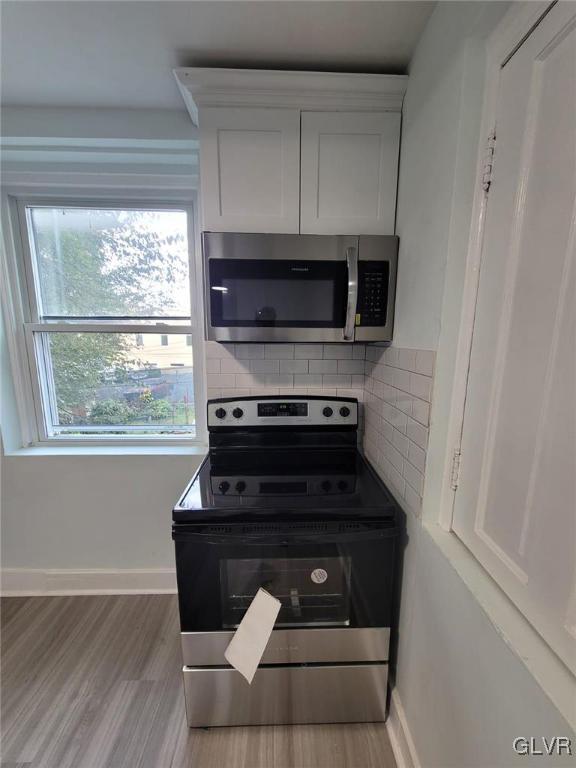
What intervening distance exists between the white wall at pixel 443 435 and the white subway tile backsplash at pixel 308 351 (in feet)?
1.70

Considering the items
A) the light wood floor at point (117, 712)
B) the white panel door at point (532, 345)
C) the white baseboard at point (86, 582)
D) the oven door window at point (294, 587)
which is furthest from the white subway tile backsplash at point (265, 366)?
the light wood floor at point (117, 712)

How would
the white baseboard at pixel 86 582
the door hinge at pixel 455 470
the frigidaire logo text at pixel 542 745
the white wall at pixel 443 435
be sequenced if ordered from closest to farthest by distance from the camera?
1. the frigidaire logo text at pixel 542 745
2. the white wall at pixel 443 435
3. the door hinge at pixel 455 470
4. the white baseboard at pixel 86 582

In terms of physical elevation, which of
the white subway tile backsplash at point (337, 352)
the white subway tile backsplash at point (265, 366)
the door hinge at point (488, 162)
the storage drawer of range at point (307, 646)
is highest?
the door hinge at point (488, 162)

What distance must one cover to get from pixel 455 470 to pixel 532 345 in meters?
0.42

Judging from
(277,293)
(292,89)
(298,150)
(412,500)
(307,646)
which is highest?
(292,89)

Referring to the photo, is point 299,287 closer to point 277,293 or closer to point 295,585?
point 277,293

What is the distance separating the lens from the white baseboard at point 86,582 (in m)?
1.80

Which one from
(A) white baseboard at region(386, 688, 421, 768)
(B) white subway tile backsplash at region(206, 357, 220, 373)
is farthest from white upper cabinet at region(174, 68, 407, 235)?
(A) white baseboard at region(386, 688, 421, 768)

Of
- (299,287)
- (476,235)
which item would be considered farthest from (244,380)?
(476,235)

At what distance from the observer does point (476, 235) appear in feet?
2.64

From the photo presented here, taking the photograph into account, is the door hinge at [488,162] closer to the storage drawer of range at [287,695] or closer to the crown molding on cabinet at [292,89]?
the crown molding on cabinet at [292,89]

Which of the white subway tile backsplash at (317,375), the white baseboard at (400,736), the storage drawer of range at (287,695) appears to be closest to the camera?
the white baseboard at (400,736)

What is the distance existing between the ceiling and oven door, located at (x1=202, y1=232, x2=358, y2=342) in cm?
57

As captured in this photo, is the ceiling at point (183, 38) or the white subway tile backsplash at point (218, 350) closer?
the ceiling at point (183, 38)
